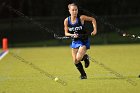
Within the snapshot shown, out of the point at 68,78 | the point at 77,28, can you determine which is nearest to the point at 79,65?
the point at 68,78

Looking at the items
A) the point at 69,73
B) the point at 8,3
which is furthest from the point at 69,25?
the point at 8,3

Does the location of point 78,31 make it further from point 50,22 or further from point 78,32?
point 50,22

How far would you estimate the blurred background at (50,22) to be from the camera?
33812 mm

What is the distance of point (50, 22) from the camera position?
1373 inches

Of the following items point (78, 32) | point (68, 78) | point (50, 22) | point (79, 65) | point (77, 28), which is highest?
point (77, 28)

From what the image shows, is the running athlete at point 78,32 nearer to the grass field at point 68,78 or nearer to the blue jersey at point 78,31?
the blue jersey at point 78,31

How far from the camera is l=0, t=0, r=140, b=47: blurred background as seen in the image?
33.8m

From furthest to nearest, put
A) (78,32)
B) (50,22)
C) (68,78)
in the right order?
1. (50,22)
2. (68,78)
3. (78,32)

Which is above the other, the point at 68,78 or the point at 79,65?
the point at 79,65

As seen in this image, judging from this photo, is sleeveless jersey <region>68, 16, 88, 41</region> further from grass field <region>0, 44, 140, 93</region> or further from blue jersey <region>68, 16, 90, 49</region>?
grass field <region>0, 44, 140, 93</region>

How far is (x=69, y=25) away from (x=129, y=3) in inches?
1276

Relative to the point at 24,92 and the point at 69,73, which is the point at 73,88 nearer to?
the point at 24,92

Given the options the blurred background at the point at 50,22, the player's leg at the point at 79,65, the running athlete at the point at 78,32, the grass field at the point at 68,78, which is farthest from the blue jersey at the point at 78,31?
the blurred background at the point at 50,22

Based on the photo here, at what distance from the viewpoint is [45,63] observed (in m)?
20.0
